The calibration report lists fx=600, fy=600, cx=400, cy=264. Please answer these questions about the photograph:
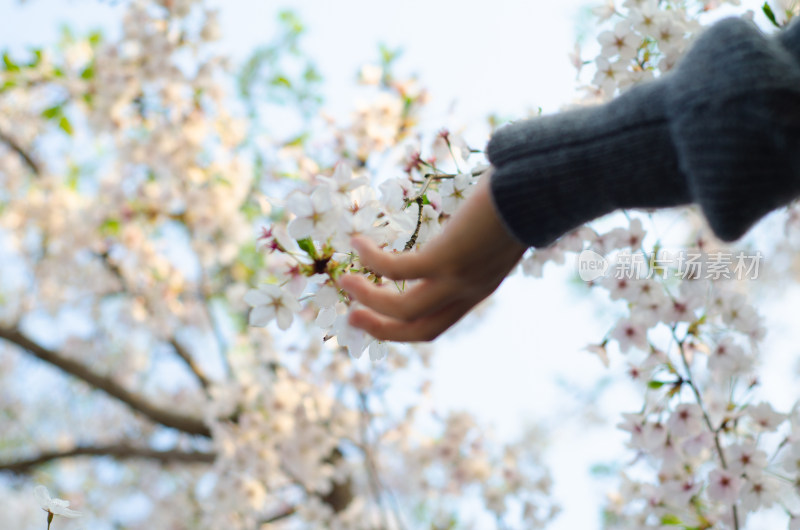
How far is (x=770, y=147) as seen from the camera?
24.8 inches

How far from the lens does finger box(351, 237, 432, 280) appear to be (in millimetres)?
742

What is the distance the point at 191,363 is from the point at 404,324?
129 inches

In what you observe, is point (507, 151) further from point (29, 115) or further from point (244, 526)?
point (29, 115)

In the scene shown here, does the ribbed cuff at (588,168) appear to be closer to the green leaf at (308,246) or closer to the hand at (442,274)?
the hand at (442,274)

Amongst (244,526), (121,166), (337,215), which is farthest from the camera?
(121,166)

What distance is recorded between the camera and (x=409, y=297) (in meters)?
0.75

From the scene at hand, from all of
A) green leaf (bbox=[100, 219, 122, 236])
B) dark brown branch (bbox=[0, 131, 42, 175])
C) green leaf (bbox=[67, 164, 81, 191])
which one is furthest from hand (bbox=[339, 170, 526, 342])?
green leaf (bbox=[67, 164, 81, 191])

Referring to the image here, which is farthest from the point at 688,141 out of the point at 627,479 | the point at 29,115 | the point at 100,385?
the point at 29,115

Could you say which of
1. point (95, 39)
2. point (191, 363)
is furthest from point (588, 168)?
point (95, 39)

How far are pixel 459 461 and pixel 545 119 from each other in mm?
2863

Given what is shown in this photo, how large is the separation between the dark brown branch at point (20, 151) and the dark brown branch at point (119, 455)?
193 centimetres

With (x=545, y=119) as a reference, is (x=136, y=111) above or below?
above

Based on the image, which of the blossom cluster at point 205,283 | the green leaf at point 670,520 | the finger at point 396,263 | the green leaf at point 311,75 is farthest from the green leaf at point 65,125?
the green leaf at point 670,520

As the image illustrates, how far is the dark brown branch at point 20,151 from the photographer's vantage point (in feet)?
12.9
